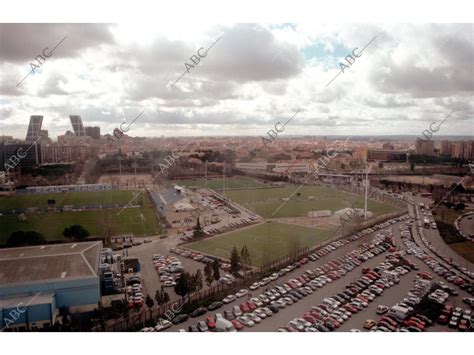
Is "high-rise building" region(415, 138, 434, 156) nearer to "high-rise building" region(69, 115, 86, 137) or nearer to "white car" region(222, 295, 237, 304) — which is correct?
"white car" region(222, 295, 237, 304)

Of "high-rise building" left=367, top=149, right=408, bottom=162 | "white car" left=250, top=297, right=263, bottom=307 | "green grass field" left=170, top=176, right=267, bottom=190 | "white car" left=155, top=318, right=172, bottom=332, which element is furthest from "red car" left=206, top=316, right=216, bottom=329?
"high-rise building" left=367, top=149, right=408, bottom=162

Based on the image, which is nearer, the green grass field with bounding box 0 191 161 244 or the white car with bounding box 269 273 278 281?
the white car with bounding box 269 273 278 281

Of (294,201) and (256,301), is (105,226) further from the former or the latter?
(294,201)

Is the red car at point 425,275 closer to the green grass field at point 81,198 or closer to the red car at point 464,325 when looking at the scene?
the red car at point 464,325

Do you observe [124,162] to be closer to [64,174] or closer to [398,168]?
[64,174]

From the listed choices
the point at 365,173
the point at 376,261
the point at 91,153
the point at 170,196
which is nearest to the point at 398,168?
the point at 365,173

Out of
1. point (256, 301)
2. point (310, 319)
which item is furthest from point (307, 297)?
point (256, 301)
